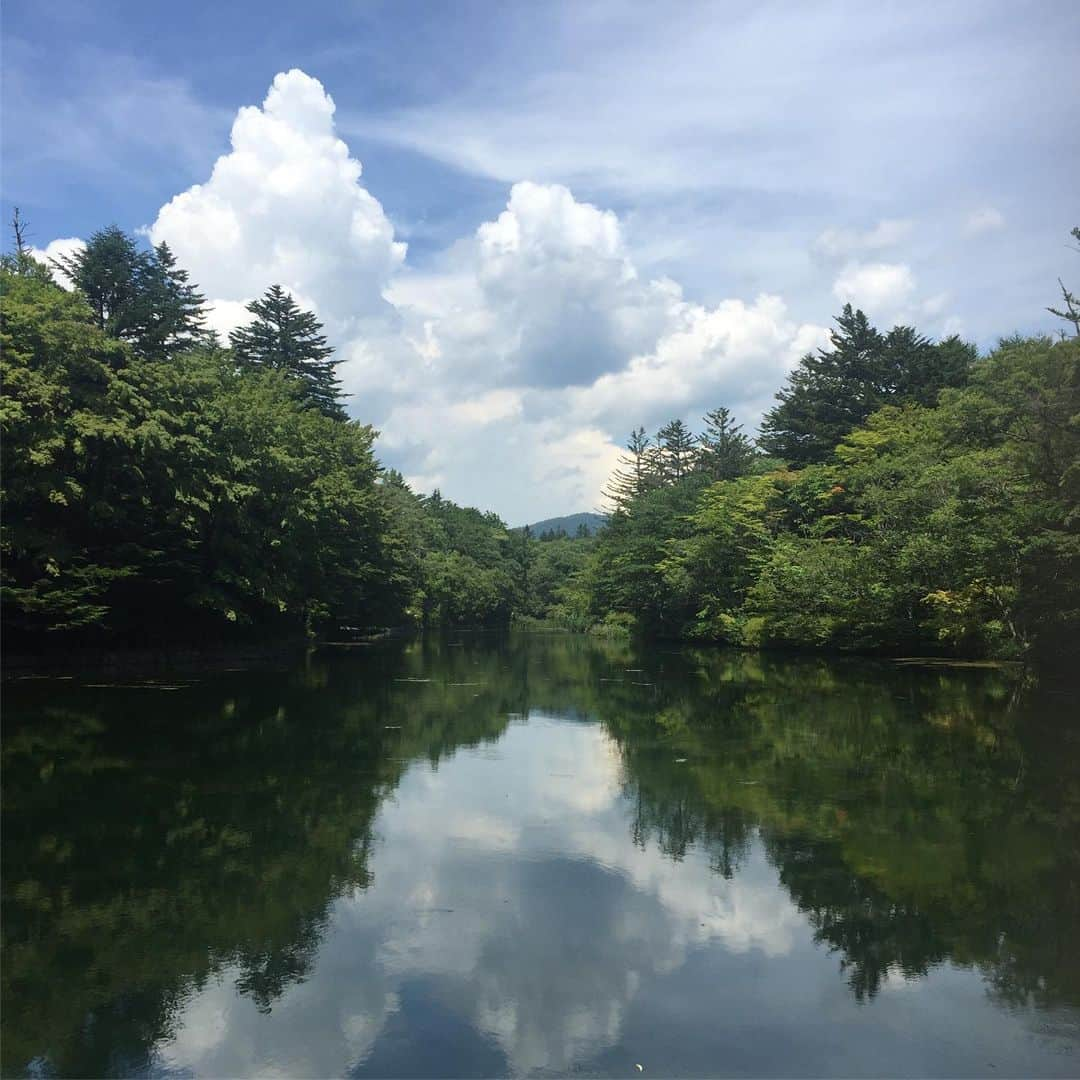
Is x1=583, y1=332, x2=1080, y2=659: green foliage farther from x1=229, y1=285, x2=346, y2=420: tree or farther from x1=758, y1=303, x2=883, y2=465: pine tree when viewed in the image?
x1=229, y1=285, x2=346, y2=420: tree

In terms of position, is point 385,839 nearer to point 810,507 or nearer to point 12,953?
point 12,953

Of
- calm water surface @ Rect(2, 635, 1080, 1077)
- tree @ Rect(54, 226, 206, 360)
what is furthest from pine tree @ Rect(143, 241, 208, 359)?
calm water surface @ Rect(2, 635, 1080, 1077)

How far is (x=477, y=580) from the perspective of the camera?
7850 centimetres

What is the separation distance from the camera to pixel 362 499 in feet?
133

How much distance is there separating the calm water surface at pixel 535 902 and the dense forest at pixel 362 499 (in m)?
7.31

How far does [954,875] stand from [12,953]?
7109 millimetres

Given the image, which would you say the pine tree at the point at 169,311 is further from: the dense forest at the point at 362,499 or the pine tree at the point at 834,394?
the pine tree at the point at 834,394

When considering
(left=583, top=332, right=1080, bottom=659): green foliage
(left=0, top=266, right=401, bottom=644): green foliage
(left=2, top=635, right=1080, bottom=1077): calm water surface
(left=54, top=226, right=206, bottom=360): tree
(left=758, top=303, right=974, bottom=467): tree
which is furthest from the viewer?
(left=758, top=303, right=974, bottom=467): tree

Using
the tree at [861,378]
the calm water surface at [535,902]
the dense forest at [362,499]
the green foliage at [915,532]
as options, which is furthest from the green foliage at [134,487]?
the tree at [861,378]

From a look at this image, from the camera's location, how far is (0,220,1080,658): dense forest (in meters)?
20.0

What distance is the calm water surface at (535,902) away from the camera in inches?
187

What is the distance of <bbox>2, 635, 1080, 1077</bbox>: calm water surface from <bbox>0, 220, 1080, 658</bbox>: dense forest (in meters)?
7.31

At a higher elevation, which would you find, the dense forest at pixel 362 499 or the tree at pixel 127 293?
the tree at pixel 127 293

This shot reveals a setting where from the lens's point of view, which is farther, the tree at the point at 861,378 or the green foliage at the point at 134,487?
the tree at the point at 861,378
